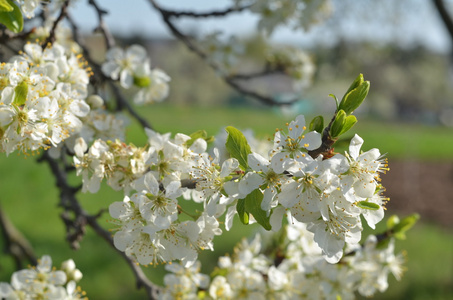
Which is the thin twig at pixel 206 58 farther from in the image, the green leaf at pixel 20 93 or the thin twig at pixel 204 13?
the green leaf at pixel 20 93

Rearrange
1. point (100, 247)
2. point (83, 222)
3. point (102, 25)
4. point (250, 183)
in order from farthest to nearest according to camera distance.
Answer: point (100, 247), point (102, 25), point (83, 222), point (250, 183)

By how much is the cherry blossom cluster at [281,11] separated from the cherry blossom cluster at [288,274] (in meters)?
1.20

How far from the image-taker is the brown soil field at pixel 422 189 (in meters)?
8.77

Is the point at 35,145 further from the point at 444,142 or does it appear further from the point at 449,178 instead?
the point at 444,142

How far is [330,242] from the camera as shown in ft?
3.53

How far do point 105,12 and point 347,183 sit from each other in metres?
1.40

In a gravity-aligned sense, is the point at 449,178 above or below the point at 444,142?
above

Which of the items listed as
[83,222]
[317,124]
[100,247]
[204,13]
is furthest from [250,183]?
[100,247]

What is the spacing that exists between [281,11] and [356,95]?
61.3 inches

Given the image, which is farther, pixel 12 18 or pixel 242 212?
pixel 12 18

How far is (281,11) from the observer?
Result: 2473mm

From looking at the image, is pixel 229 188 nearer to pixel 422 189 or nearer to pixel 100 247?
pixel 100 247

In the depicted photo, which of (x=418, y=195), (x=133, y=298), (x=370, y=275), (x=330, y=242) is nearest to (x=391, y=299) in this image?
(x=133, y=298)

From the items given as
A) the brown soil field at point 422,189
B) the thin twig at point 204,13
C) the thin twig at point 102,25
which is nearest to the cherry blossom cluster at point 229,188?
the thin twig at point 102,25
